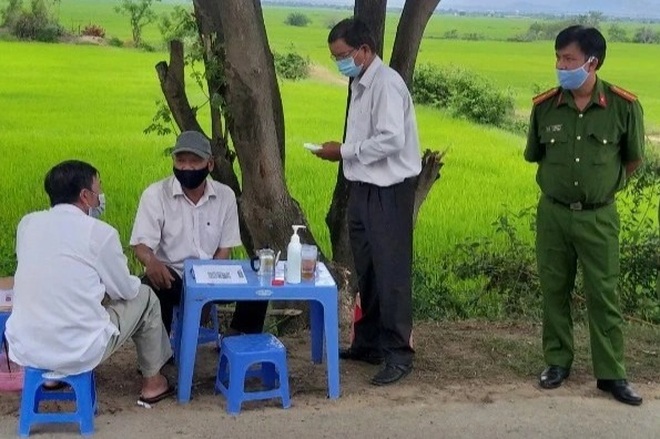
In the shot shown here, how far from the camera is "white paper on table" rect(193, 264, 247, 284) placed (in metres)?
4.33

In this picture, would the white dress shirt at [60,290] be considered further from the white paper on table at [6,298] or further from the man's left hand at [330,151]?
the man's left hand at [330,151]

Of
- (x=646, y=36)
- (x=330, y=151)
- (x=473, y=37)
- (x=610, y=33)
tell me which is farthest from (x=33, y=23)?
(x=330, y=151)

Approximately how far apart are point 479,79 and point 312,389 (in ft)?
32.0

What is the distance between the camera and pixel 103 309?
4.01 metres

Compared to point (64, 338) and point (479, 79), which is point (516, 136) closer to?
point (479, 79)

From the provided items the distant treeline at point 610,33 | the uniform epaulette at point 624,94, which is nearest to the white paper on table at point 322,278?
the uniform epaulette at point 624,94

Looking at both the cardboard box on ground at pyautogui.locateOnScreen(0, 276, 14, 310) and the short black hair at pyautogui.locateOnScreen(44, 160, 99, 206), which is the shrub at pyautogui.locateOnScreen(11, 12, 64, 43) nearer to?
the cardboard box on ground at pyautogui.locateOnScreen(0, 276, 14, 310)

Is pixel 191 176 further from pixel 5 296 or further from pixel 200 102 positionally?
pixel 200 102

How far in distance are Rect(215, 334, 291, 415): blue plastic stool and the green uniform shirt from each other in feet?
4.86

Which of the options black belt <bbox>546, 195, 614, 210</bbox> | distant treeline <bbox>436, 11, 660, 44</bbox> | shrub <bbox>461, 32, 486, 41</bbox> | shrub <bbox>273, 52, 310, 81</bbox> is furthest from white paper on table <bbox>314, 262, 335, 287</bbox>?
shrub <bbox>461, 32, 486, 41</bbox>

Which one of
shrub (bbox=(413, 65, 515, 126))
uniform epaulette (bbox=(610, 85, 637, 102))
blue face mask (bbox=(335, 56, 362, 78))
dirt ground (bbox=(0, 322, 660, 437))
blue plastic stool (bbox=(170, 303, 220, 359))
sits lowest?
dirt ground (bbox=(0, 322, 660, 437))

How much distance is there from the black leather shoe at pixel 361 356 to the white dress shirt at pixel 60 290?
1539 millimetres

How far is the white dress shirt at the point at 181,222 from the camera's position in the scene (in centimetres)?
473

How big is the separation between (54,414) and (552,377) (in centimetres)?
232
